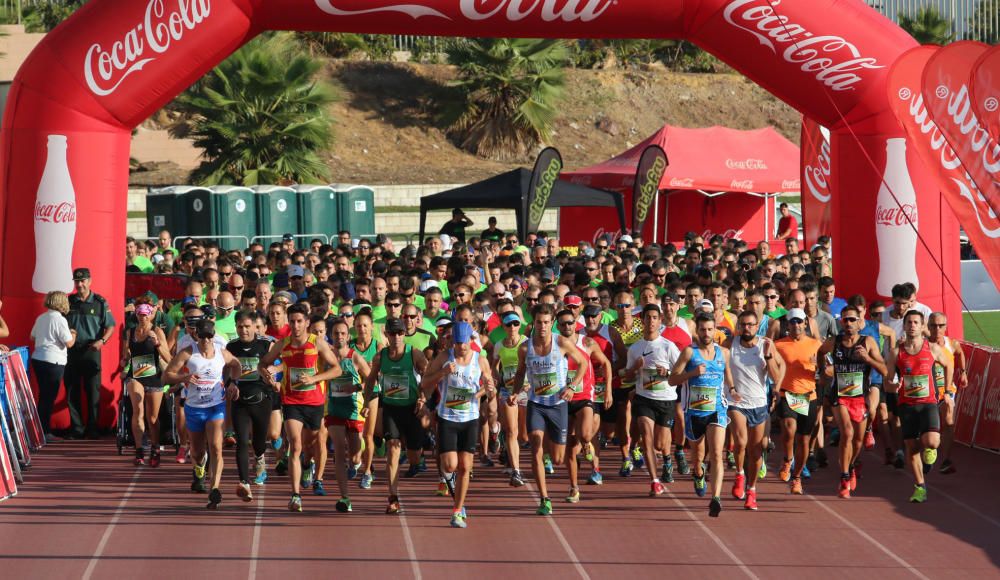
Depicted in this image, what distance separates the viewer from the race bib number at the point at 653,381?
11.7 metres

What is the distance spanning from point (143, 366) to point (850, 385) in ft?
20.8

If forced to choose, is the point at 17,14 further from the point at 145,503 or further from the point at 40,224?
the point at 145,503

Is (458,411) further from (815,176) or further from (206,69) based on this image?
A: (815,176)

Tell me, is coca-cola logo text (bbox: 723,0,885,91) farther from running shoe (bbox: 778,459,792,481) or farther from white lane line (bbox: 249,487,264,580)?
white lane line (bbox: 249,487,264,580)

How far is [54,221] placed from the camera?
14023mm

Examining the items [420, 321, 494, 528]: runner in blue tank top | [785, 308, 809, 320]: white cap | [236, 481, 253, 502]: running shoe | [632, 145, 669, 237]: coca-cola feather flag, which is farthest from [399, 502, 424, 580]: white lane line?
[632, 145, 669, 237]: coca-cola feather flag

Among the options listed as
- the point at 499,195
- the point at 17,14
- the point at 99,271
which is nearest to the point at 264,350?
the point at 99,271

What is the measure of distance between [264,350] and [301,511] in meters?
1.35

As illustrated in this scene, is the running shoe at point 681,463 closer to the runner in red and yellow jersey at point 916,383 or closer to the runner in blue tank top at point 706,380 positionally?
the runner in blue tank top at point 706,380

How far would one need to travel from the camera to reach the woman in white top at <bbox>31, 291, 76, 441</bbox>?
45.3 ft

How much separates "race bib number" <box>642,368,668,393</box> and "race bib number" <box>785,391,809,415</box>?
1.04 metres

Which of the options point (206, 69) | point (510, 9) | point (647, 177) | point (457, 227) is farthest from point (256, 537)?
point (647, 177)

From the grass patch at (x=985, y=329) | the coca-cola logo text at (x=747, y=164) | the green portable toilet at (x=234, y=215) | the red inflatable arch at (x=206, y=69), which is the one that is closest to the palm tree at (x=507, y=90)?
the coca-cola logo text at (x=747, y=164)

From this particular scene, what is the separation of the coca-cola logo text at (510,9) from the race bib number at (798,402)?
4769 mm
